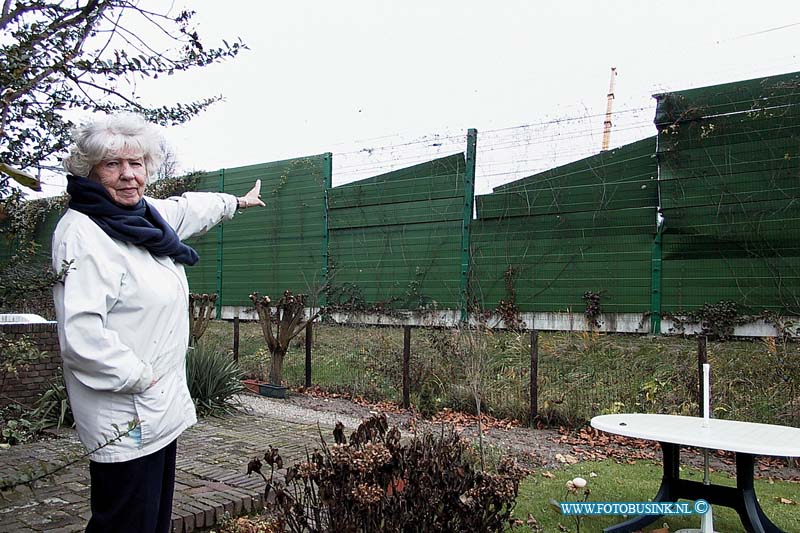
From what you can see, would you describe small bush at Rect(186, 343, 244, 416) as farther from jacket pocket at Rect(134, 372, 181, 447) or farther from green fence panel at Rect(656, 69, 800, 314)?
green fence panel at Rect(656, 69, 800, 314)

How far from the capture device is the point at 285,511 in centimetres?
259

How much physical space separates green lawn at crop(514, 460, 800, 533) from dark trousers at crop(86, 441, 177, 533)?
2.35m

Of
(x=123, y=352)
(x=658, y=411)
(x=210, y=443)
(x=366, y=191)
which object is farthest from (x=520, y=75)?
(x=123, y=352)

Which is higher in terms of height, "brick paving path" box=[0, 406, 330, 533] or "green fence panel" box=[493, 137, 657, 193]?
"green fence panel" box=[493, 137, 657, 193]

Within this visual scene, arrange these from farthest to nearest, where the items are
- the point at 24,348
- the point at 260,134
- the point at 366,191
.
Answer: the point at 260,134 → the point at 366,191 → the point at 24,348

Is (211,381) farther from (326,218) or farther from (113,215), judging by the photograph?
(326,218)

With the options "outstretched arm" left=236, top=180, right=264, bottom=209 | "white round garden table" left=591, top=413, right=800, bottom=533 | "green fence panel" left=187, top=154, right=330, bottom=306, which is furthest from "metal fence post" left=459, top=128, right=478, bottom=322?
"outstretched arm" left=236, top=180, right=264, bottom=209

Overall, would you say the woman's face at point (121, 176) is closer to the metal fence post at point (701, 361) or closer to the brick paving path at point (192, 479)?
the brick paving path at point (192, 479)

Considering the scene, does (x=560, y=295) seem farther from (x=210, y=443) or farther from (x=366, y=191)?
(x=210, y=443)

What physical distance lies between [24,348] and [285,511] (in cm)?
139

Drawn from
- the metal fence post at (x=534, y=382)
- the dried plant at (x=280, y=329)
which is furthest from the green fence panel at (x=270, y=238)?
the metal fence post at (x=534, y=382)

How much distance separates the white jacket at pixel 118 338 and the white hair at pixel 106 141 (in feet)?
0.66

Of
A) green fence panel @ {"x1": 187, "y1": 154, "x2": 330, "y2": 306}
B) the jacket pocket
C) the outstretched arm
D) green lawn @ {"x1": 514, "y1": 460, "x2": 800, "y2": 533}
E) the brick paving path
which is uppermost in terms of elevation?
green fence panel @ {"x1": 187, "y1": 154, "x2": 330, "y2": 306}

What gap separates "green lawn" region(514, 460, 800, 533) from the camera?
12.7 feet
